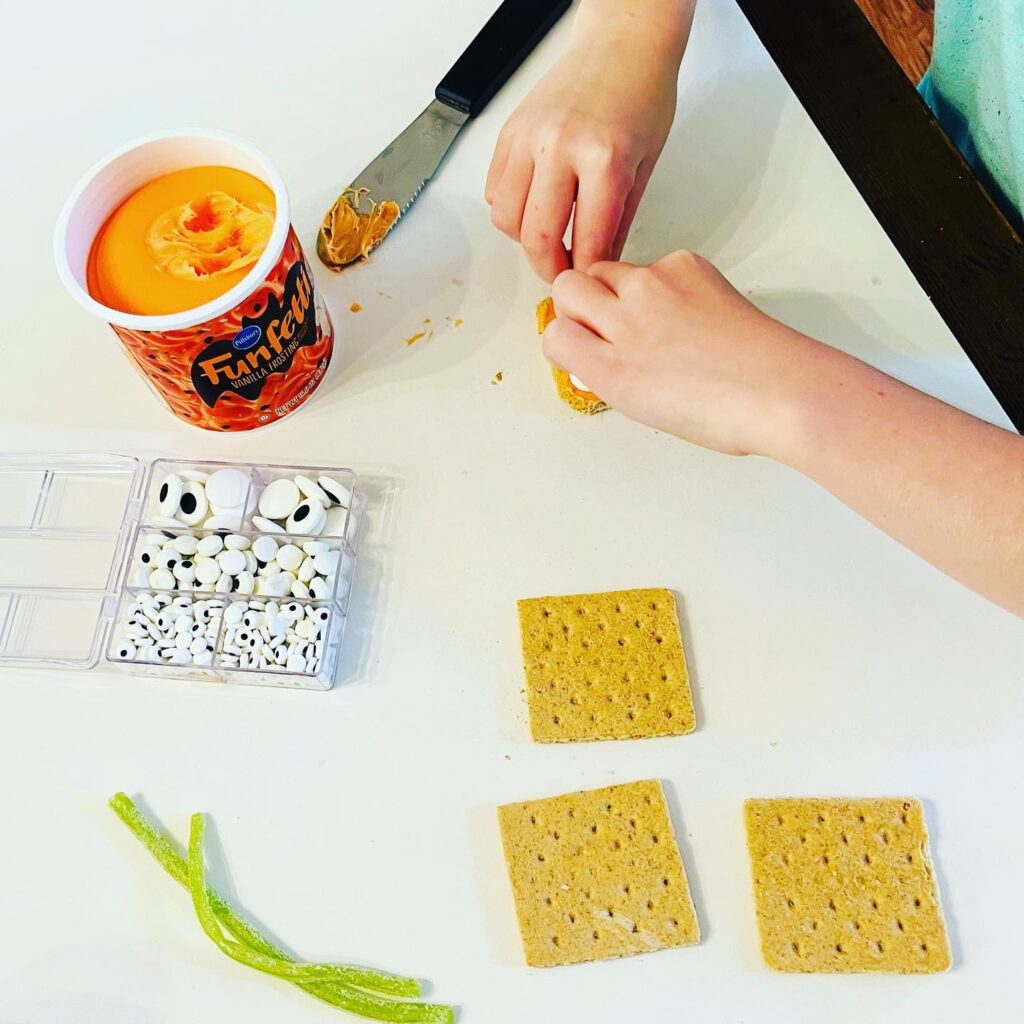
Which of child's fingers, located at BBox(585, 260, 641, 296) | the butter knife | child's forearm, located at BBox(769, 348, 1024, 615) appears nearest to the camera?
child's forearm, located at BBox(769, 348, 1024, 615)

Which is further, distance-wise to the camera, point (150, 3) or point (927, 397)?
point (150, 3)

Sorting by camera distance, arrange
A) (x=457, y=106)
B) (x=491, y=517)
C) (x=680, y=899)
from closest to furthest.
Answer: (x=680, y=899) → (x=491, y=517) → (x=457, y=106)

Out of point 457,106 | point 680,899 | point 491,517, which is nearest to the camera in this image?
point 680,899

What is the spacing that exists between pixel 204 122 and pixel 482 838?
675 millimetres

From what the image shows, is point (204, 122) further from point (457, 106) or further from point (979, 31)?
point (979, 31)

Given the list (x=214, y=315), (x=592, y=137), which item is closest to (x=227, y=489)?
(x=214, y=315)

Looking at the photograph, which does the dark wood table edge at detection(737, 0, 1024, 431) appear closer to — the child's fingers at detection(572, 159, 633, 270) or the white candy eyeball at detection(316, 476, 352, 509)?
the child's fingers at detection(572, 159, 633, 270)

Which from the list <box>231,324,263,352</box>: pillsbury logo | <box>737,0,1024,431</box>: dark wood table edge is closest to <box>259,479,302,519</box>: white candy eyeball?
<box>231,324,263,352</box>: pillsbury logo

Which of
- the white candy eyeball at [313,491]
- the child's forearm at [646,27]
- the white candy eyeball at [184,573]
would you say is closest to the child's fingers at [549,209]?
the child's forearm at [646,27]

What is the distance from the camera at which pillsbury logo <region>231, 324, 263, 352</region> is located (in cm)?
64

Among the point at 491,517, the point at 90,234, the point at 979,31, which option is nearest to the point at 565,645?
the point at 491,517

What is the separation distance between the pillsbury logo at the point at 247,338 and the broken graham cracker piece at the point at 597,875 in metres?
0.35

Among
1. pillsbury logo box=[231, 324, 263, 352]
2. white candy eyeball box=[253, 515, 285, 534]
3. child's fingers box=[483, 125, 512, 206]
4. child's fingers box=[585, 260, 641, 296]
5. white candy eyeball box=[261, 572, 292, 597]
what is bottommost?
white candy eyeball box=[261, 572, 292, 597]

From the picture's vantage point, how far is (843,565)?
2.28ft
